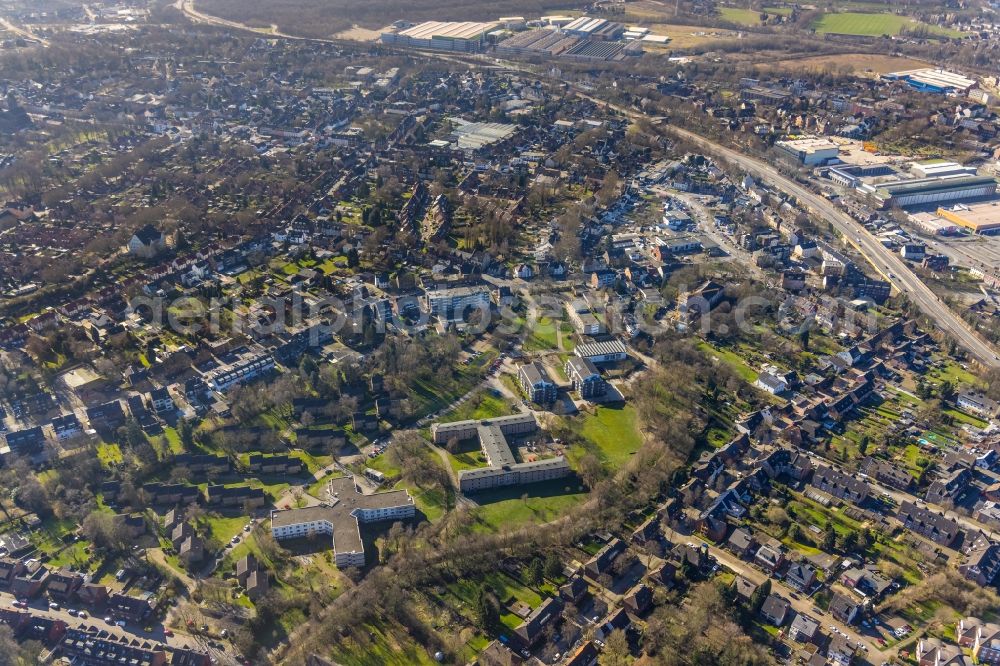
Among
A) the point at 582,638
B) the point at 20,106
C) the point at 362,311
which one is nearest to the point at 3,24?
the point at 20,106

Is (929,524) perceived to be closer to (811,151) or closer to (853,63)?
(811,151)

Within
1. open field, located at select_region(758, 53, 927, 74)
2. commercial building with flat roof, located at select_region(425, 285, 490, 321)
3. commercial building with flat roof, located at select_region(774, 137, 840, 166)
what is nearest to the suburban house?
commercial building with flat roof, located at select_region(425, 285, 490, 321)

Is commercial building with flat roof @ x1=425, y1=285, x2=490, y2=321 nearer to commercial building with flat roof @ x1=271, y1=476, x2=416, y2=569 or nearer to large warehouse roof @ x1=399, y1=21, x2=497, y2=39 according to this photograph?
commercial building with flat roof @ x1=271, y1=476, x2=416, y2=569

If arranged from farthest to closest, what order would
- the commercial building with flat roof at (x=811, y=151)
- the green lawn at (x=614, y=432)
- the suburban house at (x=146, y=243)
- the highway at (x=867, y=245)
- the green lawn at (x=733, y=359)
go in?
the commercial building with flat roof at (x=811, y=151) < the suburban house at (x=146, y=243) < the highway at (x=867, y=245) < the green lawn at (x=733, y=359) < the green lawn at (x=614, y=432)

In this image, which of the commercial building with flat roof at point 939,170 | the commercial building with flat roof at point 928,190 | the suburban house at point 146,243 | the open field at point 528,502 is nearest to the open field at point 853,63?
the commercial building with flat roof at point 939,170

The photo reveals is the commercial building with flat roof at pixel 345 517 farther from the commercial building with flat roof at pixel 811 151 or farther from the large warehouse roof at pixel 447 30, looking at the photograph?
the large warehouse roof at pixel 447 30
